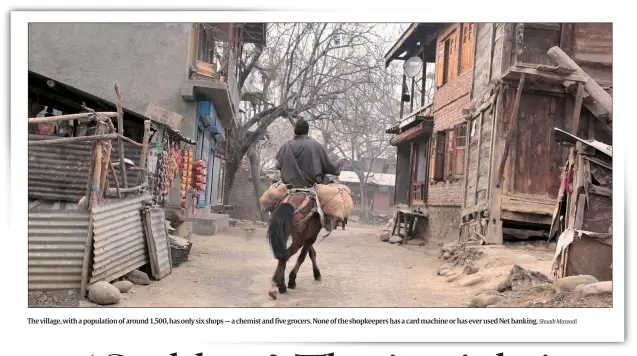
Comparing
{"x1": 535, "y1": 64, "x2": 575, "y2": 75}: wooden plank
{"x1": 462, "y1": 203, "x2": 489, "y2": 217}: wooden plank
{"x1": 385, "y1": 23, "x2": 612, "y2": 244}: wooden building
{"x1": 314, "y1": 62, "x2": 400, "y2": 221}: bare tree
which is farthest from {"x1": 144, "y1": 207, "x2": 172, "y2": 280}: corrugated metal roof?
{"x1": 535, "y1": 64, "x2": 575, "y2": 75}: wooden plank

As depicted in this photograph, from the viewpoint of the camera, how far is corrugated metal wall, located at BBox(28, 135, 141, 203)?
181 inches

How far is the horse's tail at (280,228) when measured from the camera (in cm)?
468

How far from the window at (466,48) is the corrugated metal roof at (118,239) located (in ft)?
20.0

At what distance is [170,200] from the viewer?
808cm

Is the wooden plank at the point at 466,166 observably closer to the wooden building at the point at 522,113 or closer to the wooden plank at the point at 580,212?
the wooden building at the point at 522,113

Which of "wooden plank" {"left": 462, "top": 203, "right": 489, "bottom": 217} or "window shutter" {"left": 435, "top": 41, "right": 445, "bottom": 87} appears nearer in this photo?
"wooden plank" {"left": 462, "top": 203, "right": 489, "bottom": 217}

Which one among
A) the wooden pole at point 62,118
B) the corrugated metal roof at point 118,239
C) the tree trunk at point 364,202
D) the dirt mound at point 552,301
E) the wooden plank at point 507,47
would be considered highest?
the wooden plank at point 507,47

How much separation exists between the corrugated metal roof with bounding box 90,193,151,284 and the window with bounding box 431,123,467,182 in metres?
5.86

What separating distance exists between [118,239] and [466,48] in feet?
22.9

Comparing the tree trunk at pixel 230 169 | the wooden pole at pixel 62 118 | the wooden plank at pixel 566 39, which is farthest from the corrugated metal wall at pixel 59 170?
the tree trunk at pixel 230 169

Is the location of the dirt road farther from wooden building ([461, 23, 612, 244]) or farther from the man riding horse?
wooden building ([461, 23, 612, 244])
